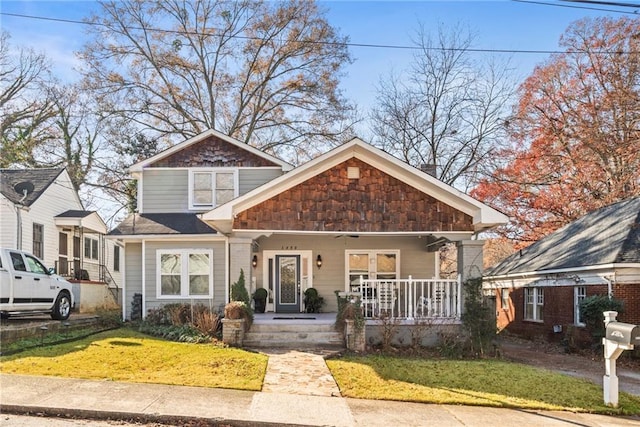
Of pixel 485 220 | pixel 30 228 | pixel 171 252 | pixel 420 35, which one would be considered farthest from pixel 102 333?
pixel 420 35

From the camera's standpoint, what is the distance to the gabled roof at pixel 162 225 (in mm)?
16031

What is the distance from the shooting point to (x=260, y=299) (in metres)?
17.1

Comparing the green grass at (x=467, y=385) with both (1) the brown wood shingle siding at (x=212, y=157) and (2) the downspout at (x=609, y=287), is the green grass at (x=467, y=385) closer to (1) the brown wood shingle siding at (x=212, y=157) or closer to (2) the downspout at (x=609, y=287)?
(2) the downspout at (x=609, y=287)

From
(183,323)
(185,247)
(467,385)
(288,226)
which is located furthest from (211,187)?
(467,385)

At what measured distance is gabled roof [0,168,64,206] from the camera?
61.7 ft

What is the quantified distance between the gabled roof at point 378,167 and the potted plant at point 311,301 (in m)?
4.98

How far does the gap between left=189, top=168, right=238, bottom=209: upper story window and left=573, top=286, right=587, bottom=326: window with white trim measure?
1122 cm

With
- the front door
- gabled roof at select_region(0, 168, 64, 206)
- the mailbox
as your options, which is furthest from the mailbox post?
gabled roof at select_region(0, 168, 64, 206)

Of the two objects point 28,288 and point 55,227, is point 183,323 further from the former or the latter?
point 55,227

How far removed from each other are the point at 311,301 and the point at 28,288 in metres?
8.26

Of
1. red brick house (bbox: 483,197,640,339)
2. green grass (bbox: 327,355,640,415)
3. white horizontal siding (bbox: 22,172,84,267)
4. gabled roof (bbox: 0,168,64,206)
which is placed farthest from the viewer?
white horizontal siding (bbox: 22,172,84,267)

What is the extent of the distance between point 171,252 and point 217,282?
1735 mm

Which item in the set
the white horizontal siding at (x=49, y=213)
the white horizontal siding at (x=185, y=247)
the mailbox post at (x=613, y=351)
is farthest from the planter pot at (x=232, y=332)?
the white horizontal siding at (x=49, y=213)

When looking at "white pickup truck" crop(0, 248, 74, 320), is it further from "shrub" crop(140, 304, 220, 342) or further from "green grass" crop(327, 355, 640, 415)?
"green grass" crop(327, 355, 640, 415)
